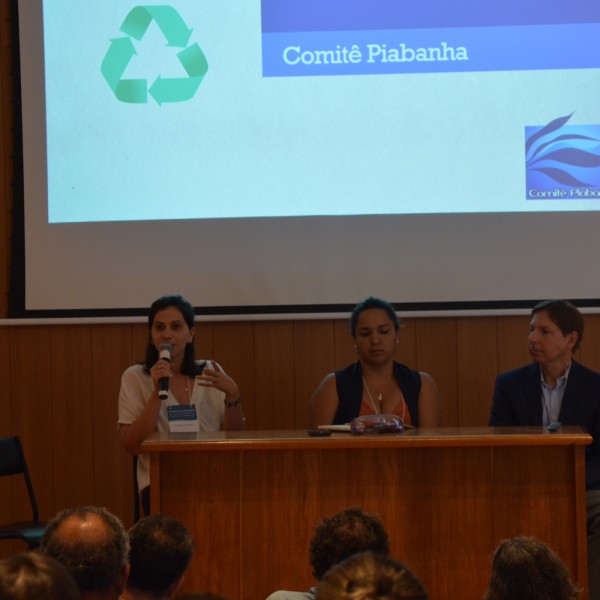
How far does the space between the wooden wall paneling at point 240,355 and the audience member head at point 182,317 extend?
555 millimetres

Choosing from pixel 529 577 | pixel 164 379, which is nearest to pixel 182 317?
pixel 164 379

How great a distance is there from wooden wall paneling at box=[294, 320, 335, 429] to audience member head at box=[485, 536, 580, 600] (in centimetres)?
260

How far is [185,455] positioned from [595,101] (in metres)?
2.45

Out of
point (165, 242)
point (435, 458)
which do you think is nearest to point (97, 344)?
point (165, 242)

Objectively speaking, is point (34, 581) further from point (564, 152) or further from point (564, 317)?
point (564, 152)

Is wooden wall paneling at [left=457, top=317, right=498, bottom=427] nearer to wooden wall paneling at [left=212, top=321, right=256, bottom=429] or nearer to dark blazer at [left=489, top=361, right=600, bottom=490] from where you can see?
dark blazer at [left=489, top=361, right=600, bottom=490]

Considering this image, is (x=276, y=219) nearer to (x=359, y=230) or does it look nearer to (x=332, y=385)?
(x=359, y=230)

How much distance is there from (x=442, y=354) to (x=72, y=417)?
174 cm

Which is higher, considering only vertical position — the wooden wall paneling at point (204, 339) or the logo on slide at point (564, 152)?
the logo on slide at point (564, 152)

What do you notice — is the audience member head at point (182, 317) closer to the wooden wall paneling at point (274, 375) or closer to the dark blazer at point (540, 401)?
the wooden wall paneling at point (274, 375)

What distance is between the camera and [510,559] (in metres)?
1.67

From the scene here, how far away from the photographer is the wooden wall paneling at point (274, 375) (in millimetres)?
4285

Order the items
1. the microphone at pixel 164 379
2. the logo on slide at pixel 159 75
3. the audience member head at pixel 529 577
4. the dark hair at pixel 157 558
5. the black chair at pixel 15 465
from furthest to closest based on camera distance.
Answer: the logo on slide at pixel 159 75
the black chair at pixel 15 465
the microphone at pixel 164 379
the dark hair at pixel 157 558
the audience member head at pixel 529 577

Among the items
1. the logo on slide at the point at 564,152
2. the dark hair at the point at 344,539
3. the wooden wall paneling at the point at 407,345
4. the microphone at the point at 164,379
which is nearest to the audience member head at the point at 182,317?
the microphone at the point at 164,379
